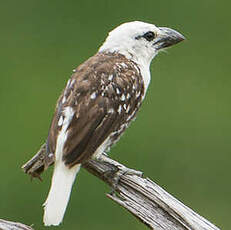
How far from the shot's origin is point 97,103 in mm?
7559

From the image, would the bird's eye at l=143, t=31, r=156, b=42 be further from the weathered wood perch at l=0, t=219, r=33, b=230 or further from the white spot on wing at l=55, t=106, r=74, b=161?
the weathered wood perch at l=0, t=219, r=33, b=230

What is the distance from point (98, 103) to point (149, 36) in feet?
3.29

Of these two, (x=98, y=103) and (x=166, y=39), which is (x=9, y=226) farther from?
(x=166, y=39)

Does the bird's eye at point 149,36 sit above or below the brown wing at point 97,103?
above

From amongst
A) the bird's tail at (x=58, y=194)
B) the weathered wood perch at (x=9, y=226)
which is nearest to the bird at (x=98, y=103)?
the bird's tail at (x=58, y=194)

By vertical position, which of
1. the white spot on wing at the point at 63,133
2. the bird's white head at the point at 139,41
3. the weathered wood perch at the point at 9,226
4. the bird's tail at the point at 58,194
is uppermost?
the bird's white head at the point at 139,41

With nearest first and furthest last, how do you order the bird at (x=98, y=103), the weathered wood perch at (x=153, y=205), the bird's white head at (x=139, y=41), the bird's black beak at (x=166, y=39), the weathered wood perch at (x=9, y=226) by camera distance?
the weathered wood perch at (x=9, y=226) < the weathered wood perch at (x=153, y=205) < the bird at (x=98, y=103) < the bird's white head at (x=139, y=41) < the bird's black beak at (x=166, y=39)

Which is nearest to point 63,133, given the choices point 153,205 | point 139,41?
point 153,205

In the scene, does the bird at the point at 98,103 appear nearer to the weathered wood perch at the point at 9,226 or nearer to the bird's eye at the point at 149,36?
the bird's eye at the point at 149,36

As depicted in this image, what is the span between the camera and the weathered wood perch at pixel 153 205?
7.04m

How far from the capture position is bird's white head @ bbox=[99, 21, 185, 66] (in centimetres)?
831

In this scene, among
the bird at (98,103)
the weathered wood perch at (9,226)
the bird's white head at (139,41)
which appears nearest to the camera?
the weathered wood perch at (9,226)

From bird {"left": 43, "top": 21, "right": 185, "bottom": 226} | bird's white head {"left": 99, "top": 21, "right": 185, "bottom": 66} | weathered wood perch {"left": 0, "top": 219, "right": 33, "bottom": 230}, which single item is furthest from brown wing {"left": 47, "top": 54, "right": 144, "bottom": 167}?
weathered wood perch {"left": 0, "top": 219, "right": 33, "bottom": 230}

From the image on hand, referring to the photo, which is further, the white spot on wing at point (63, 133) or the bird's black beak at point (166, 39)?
the bird's black beak at point (166, 39)
